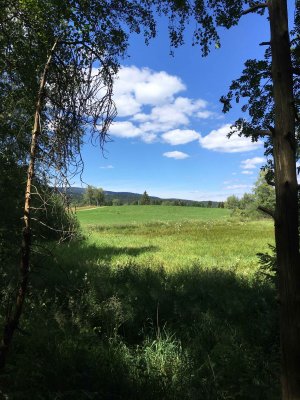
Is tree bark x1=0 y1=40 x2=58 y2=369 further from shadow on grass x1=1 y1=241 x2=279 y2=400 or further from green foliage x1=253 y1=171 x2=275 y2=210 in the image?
green foliage x1=253 y1=171 x2=275 y2=210

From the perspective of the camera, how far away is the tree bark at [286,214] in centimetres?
316

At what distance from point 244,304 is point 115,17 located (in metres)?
7.02

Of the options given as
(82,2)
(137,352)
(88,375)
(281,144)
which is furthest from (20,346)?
(82,2)

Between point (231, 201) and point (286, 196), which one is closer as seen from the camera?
point (286, 196)

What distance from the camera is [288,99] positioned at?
3285 millimetres

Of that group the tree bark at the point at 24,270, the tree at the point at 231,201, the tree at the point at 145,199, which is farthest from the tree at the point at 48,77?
the tree at the point at 145,199

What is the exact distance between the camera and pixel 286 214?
3.21m

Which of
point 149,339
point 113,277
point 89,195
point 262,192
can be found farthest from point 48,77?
point 262,192

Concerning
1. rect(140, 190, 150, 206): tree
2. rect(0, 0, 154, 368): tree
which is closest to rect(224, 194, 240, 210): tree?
rect(140, 190, 150, 206): tree

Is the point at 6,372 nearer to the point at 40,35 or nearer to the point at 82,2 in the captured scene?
the point at 40,35

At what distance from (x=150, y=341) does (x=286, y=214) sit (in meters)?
5.04

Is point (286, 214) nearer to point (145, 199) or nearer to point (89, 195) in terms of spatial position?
point (89, 195)

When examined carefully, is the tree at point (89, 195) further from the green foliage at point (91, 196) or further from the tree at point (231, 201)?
the tree at point (231, 201)

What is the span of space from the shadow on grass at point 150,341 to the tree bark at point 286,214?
1167mm
